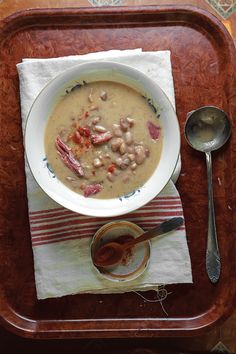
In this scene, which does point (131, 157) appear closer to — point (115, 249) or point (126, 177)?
point (126, 177)

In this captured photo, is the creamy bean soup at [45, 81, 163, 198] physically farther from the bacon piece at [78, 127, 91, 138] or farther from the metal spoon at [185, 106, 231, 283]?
the metal spoon at [185, 106, 231, 283]

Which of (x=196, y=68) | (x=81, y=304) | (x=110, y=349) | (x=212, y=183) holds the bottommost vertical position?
(x=110, y=349)

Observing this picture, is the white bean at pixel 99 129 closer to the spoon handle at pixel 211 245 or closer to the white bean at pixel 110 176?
the white bean at pixel 110 176

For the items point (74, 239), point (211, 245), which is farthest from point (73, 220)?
point (211, 245)

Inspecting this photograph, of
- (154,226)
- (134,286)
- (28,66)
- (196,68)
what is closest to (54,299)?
(134,286)

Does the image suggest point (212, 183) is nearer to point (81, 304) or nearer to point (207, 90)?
point (207, 90)
